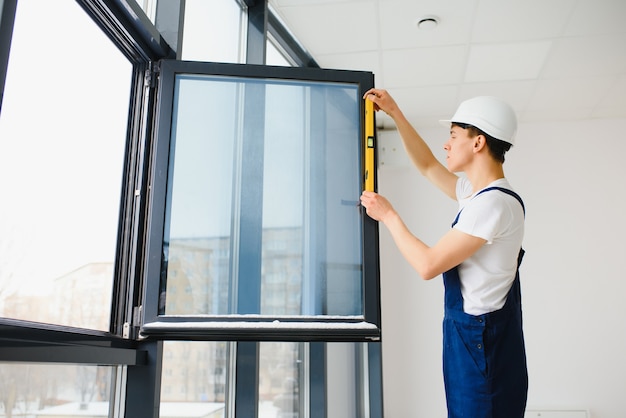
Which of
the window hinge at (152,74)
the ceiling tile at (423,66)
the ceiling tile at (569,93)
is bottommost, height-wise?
the window hinge at (152,74)

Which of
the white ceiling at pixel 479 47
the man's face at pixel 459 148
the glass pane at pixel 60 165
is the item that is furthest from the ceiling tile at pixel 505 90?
the glass pane at pixel 60 165

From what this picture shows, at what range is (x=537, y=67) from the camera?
345 cm

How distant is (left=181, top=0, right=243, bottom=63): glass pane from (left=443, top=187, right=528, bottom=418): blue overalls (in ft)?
4.34

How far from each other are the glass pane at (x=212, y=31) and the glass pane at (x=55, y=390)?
1.22 metres

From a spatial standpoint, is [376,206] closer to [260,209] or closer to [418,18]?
[260,209]

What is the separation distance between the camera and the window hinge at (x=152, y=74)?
1.84 meters

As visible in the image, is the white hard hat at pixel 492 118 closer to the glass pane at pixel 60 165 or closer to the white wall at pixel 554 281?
the glass pane at pixel 60 165

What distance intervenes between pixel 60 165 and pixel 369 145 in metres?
0.95

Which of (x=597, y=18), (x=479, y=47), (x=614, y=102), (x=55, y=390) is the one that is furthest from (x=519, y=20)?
(x=55, y=390)

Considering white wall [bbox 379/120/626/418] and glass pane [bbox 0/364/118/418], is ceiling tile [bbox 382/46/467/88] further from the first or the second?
glass pane [bbox 0/364/118/418]

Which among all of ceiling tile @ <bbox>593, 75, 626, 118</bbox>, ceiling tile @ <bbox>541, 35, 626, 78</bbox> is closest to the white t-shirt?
ceiling tile @ <bbox>541, 35, 626, 78</bbox>

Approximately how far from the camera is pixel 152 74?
1.85 meters

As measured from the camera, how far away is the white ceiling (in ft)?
9.32

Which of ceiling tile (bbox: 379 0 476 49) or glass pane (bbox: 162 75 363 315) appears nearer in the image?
glass pane (bbox: 162 75 363 315)
